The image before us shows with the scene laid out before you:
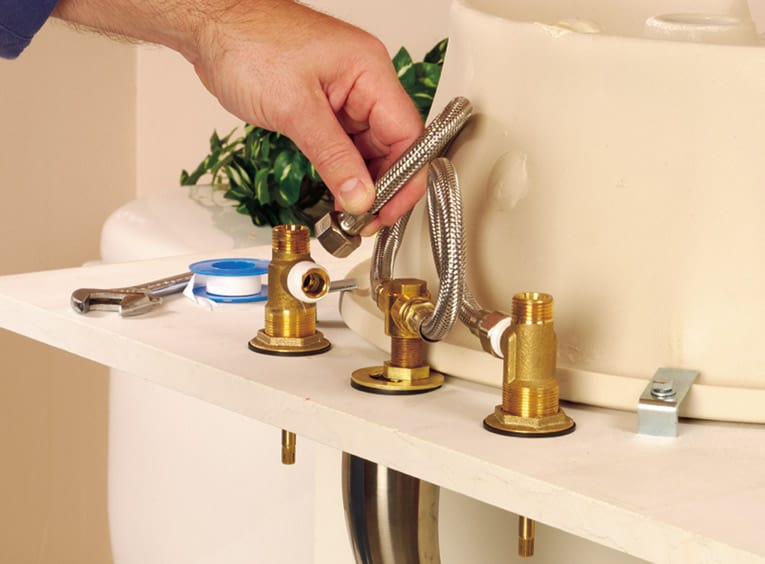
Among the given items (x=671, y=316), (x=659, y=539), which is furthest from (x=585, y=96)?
(x=659, y=539)

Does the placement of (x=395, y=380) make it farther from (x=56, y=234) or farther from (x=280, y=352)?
(x=56, y=234)

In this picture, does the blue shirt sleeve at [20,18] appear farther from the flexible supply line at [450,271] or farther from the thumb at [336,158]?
the flexible supply line at [450,271]

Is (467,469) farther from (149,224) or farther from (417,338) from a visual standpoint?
(149,224)

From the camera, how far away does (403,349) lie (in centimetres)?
54

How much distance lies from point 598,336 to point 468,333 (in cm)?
7

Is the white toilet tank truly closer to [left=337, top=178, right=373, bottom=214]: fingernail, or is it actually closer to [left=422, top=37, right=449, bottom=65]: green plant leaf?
[left=337, top=178, right=373, bottom=214]: fingernail

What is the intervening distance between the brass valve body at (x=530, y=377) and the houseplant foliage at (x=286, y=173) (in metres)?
0.67

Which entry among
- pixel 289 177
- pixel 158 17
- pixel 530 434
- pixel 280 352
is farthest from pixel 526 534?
pixel 289 177

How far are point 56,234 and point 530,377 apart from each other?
151 cm

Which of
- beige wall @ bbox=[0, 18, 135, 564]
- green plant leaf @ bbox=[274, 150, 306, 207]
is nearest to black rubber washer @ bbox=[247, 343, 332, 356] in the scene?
green plant leaf @ bbox=[274, 150, 306, 207]

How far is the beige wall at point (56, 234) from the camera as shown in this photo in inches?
71.5

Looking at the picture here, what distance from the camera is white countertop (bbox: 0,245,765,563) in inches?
15.8

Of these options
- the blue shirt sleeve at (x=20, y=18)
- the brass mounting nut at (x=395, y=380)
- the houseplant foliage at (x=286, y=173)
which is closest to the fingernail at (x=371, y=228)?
the brass mounting nut at (x=395, y=380)

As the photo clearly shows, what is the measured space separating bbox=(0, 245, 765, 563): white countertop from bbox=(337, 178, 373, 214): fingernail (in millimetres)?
67
